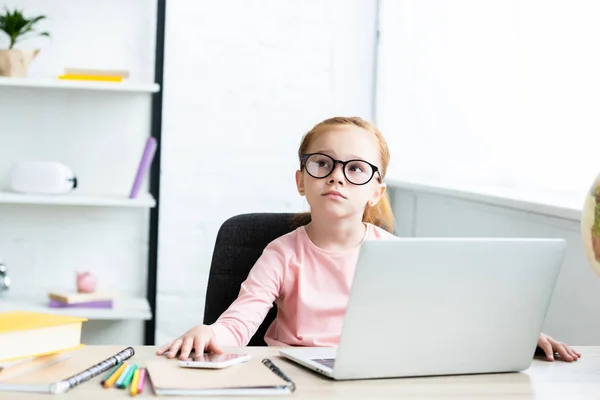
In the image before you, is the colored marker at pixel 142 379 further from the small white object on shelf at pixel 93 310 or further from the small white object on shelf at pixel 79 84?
the small white object on shelf at pixel 79 84

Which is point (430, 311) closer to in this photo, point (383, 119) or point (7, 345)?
point (7, 345)

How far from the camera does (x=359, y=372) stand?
3.82ft

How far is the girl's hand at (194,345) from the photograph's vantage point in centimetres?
124

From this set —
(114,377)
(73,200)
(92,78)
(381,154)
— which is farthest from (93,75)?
(114,377)

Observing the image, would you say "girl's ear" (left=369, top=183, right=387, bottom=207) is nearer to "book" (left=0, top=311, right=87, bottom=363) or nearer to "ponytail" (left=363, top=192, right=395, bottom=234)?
"ponytail" (left=363, top=192, right=395, bottom=234)

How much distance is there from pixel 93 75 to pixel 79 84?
0.27 ft

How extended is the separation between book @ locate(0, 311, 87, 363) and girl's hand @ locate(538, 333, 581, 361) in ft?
2.33

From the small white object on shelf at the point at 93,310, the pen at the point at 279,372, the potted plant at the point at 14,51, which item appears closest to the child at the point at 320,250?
the pen at the point at 279,372

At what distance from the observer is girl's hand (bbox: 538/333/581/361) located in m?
1.38

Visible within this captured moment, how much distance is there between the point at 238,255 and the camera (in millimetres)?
1799

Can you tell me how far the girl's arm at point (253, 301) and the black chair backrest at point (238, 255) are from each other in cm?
12

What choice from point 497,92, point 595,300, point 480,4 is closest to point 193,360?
point 595,300

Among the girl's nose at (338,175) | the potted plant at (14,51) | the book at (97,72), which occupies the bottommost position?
the girl's nose at (338,175)

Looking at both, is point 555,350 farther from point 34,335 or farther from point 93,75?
point 93,75
